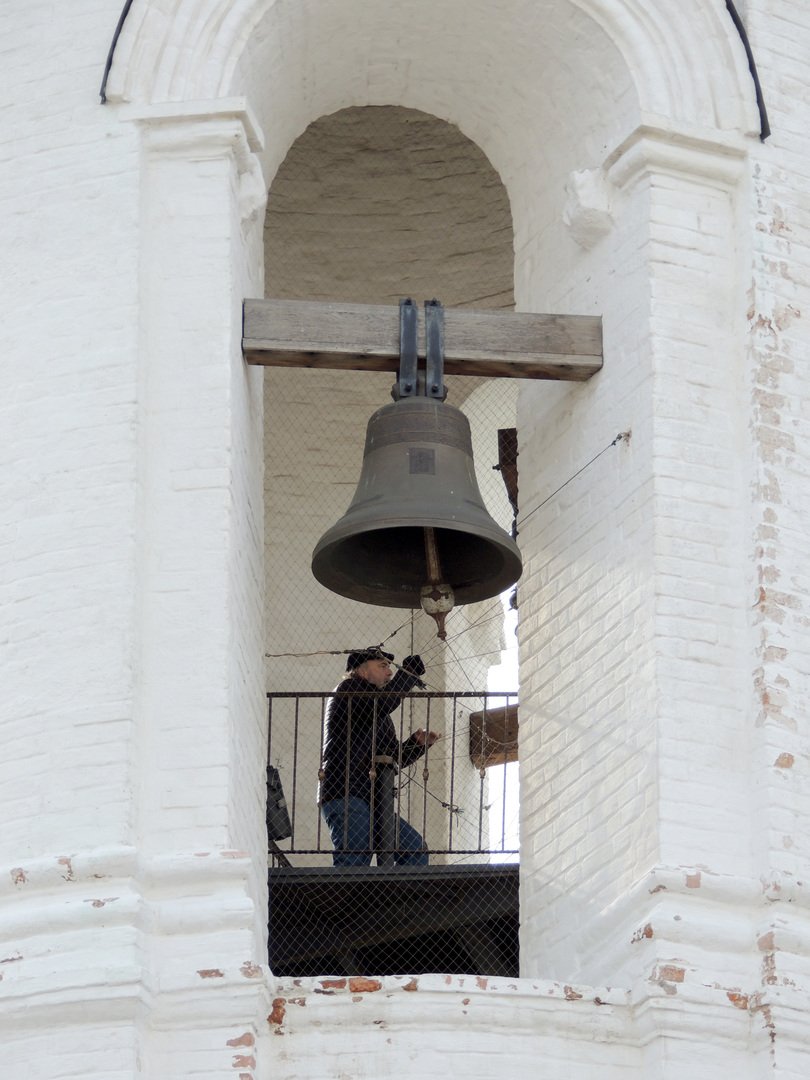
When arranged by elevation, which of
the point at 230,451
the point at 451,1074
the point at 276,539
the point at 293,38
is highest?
the point at 293,38

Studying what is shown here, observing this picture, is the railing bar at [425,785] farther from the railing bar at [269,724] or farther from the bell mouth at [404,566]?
the bell mouth at [404,566]

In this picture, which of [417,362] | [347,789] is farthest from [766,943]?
[347,789]

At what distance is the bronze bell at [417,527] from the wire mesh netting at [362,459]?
177 centimetres

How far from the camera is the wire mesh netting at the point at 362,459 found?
11672 millimetres

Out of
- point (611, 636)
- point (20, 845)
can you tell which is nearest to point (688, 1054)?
point (611, 636)

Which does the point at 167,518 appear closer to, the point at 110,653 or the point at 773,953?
the point at 110,653

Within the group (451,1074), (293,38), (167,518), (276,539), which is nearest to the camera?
(451,1074)

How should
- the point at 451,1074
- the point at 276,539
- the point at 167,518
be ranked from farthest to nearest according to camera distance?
the point at 276,539, the point at 167,518, the point at 451,1074

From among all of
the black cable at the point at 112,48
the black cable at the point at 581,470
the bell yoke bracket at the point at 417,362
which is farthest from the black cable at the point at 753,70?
the black cable at the point at 112,48

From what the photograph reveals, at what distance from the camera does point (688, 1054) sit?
8039 millimetres

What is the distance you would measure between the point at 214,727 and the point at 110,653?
1.26 feet

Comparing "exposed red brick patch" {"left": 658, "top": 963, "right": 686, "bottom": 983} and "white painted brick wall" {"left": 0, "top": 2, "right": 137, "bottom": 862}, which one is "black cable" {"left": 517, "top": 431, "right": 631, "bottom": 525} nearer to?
"white painted brick wall" {"left": 0, "top": 2, "right": 137, "bottom": 862}

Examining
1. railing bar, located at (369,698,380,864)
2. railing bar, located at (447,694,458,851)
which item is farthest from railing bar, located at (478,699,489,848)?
railing bar, located at (369,698,380,864)

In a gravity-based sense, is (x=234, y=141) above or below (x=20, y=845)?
above
